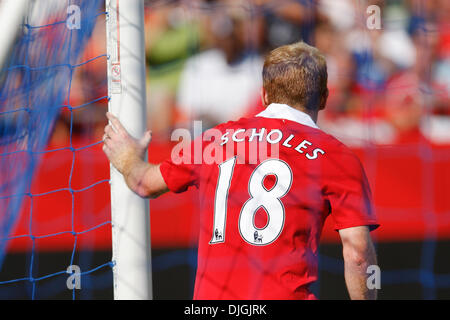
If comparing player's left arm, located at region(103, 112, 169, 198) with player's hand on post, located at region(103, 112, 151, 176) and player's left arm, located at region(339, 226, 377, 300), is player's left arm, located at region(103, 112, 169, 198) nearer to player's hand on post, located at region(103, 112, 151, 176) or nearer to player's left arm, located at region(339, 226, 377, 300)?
player's hand on post, located at region(103, 112, 151, 176)

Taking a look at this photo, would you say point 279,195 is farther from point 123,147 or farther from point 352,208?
point 123,147

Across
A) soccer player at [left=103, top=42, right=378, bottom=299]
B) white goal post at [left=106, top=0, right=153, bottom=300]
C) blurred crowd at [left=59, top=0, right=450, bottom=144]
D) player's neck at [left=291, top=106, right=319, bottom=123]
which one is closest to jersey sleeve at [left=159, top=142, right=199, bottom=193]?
soccer player at [left=103, top=42, right=378, bottom=299]

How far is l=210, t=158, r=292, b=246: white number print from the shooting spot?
4.46 feet

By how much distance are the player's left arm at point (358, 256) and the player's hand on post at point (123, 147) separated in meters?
0.51

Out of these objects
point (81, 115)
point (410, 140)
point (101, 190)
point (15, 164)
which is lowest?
point (15, 164)

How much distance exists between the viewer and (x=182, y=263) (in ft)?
9.67

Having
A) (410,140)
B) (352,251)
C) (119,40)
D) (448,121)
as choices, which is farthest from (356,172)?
(448,121)

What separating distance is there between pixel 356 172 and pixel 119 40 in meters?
0.65

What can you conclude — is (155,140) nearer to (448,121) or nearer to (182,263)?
(182,263)

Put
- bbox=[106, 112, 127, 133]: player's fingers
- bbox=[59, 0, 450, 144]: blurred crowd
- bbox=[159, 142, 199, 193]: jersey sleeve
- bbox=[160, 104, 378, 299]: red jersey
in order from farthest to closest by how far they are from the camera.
Answer: bbox=[59, 0, 450, 144]: blurred crowd, bbox=[106, 112, 127, 133]: player's fingers, bbox=[159, 142, 199, 193]: jersey sleeve, bbox=[160, 104, 378, 299]: red jersey

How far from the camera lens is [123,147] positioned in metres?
1.55

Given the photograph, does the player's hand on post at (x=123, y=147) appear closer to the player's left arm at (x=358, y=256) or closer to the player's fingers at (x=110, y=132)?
the player's fingers at (x=110, y=132)

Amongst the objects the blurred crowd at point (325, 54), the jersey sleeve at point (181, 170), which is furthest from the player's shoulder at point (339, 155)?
the blurred crowd at point (325, 54)

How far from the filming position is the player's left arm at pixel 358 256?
1.37 metres
